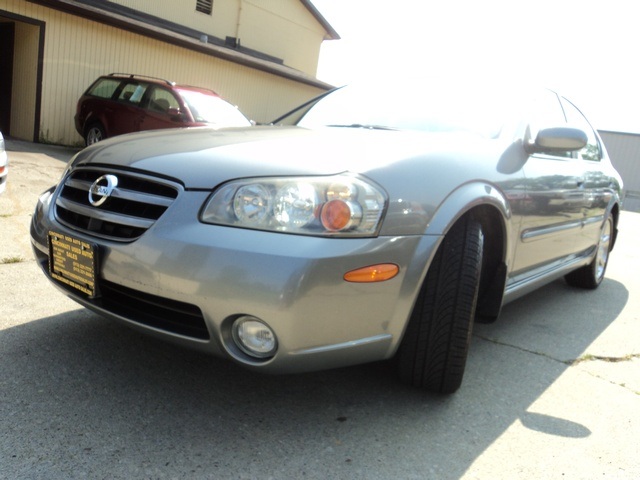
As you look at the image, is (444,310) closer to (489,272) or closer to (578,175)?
(489,272)

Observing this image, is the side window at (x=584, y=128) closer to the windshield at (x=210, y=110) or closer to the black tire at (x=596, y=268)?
the black tire at (x=596, y=268)

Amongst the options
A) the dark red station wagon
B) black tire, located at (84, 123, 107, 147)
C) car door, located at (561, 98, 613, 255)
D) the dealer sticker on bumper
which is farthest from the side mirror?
black tire, located at (84, 123, 107, 147)

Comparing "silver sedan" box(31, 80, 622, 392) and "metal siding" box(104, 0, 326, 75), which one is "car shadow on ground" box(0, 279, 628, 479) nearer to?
"silver sedan" box(31, 80, 622, 392)

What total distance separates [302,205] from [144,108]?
772 cm

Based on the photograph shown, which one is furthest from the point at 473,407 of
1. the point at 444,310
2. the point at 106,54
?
the point at 106,54

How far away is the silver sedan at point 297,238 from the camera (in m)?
1.79

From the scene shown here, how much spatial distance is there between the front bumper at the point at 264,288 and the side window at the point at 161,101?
271 inches

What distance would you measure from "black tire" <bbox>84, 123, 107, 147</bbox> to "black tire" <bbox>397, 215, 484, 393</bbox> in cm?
842

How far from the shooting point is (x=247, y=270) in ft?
5.73

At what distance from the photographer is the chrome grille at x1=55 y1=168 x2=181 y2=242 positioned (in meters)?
1.95

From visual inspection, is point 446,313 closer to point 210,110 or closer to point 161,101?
point 210,110

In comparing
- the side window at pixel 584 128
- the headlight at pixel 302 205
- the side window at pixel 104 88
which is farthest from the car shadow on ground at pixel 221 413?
the side window at pixel 104 88

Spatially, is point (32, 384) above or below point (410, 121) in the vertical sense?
below

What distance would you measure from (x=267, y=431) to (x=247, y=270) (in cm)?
65
